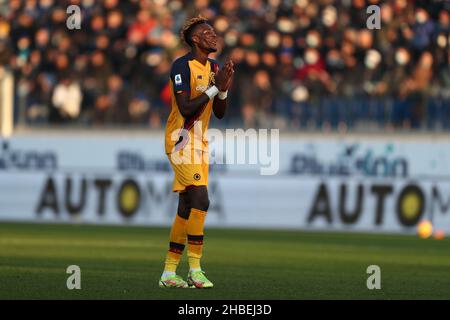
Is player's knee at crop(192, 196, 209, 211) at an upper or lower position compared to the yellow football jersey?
lower

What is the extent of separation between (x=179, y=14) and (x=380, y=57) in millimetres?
4756

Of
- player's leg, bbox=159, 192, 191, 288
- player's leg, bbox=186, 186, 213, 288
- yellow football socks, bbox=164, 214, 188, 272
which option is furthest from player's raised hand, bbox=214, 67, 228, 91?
yellow football socks, bbox=164, 214, 188, 272

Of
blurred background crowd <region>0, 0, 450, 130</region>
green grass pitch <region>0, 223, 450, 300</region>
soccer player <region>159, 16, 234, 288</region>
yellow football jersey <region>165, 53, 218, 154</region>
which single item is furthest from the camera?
blurred background crowd <region>0, 0, 450, 130</region>

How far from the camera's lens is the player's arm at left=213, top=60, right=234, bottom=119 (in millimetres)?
10391

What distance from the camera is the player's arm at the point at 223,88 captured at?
34.1 ft

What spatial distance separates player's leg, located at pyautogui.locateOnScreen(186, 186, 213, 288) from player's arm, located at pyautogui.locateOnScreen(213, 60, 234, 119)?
2.49 ft

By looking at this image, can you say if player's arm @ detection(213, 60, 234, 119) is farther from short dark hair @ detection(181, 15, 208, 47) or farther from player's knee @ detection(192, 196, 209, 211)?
player's knee @ detection(192, 196, 209, 211)

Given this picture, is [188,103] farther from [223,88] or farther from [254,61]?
[254,61]

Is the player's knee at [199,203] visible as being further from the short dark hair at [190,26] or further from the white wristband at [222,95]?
the short dark hair at [190,26]

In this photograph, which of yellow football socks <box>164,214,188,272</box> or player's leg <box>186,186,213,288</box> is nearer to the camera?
player's leg <box>186,186,213,288</box>

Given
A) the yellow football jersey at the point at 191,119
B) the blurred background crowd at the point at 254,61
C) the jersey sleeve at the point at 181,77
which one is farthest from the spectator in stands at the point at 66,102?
the jersey sleeve at the point at 181,77

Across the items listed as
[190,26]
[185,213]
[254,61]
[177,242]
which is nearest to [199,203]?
[185,213]

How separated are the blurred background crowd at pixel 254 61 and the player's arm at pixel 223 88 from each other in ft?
34.2
